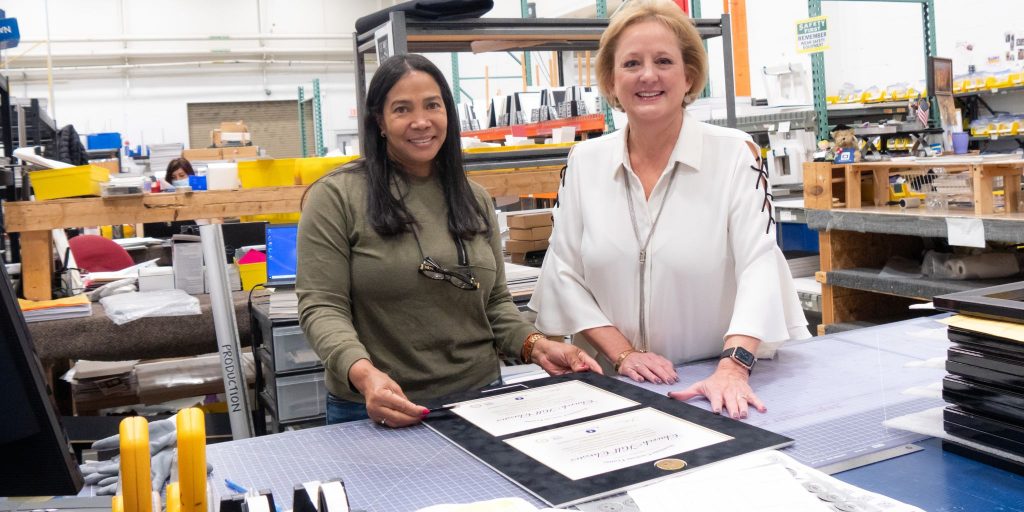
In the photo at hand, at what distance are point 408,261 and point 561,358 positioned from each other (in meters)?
0.37

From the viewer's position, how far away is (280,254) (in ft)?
10.6

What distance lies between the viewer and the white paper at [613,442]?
1163 mm

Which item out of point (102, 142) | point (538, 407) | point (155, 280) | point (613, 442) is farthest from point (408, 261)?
point (102, 142)

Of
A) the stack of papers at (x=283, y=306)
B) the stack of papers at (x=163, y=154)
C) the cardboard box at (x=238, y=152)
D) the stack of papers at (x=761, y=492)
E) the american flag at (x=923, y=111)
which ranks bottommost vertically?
the stack of papers at (x=761, y=492)

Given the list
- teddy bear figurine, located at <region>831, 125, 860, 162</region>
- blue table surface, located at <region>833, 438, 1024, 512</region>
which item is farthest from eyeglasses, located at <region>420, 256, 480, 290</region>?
teddy bear figurine, located at <region>831, 125, 860, 162</region>

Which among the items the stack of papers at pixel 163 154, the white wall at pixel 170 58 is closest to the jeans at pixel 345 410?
the stack of papers at pixel 163 154

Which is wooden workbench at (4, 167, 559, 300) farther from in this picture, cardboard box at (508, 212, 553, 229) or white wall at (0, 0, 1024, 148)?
white wall at (0, 0, 1024, 148)

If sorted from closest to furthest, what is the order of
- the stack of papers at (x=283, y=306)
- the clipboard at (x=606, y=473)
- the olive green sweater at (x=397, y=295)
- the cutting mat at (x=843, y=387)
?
the clipboard at (x=606, y=473) → the cutting mat at (x=843, y=387) → the olive green sweater at (x=397, y=295) → the stack of papers at (x=283, y=306)

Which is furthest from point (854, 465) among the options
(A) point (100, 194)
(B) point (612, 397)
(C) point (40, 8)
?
(C) point (40, 8)

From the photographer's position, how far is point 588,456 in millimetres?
1189

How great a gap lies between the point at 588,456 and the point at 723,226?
2.44ft

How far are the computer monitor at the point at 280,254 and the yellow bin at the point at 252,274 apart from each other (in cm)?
51

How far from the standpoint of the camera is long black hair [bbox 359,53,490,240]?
174 cm

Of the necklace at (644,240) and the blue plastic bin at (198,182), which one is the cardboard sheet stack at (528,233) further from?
the necklace at (644,240)
